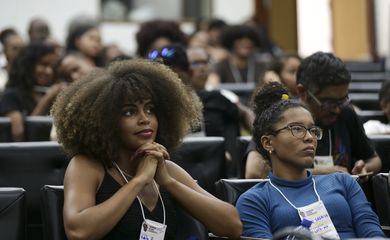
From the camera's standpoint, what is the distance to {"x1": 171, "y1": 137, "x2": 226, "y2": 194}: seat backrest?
4348mm

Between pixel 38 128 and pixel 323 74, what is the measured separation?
1.73 m

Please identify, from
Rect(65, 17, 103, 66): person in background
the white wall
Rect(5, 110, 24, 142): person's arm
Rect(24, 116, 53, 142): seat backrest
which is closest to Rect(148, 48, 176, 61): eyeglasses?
Rect(24, 116, 53, 142): seat backrest

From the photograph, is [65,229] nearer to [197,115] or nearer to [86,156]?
[86,156]

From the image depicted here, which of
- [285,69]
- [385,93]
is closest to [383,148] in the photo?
[385,93]

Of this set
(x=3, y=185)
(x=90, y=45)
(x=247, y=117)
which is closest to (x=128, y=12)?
(x=90, y=45)

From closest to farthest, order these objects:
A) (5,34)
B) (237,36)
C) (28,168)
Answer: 1. (28,168)
2. (237,36)
3. (5,34)

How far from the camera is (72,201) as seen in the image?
125 inches

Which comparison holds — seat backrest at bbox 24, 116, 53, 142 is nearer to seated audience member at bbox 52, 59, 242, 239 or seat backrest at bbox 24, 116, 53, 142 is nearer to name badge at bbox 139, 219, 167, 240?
seated audience member at bbox 52, 59, 242, 239

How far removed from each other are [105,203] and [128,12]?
12.9m

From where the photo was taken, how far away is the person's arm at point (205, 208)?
3314mm

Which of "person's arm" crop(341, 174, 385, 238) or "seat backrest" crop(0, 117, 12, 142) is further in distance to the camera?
"seat backrest" crop(0, 117, 12, 142)

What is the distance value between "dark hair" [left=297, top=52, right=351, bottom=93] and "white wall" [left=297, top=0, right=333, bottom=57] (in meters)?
8.43

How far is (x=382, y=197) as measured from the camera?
3799mm

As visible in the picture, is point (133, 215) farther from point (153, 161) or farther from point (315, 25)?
point (315, 25)
